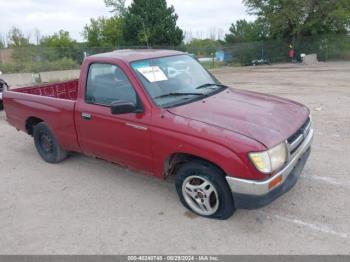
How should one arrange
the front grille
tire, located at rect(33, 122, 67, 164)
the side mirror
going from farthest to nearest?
tire, located at rect(33, 122, 67, 164)
the side mirror
the front grille

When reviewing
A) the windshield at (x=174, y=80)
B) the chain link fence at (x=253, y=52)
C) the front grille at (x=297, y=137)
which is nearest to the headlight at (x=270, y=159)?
the front grille at (x=297, y=137)

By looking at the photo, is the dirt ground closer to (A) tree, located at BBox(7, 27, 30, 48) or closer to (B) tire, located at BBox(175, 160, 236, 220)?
(B) tire, located at BBox(175, 160, 236, 220)

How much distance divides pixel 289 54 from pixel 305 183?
26785mm

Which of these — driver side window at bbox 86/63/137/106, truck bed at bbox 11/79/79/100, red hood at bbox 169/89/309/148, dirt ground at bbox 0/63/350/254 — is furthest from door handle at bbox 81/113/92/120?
truck bed at bbox 11/79/79/100

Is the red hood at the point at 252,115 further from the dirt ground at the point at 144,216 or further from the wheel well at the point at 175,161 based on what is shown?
the dirt ground at the point at 144,216

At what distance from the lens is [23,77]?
19.9m

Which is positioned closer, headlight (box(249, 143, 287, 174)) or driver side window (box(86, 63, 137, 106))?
headlight (box(249, 143, 287, 174))

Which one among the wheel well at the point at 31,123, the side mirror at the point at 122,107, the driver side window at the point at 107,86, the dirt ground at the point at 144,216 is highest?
the driver side window at the point at 107,86

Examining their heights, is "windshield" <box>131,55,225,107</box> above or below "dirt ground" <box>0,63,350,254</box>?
above

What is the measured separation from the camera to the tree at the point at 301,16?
1072 inches

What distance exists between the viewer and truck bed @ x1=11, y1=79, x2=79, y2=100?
6.44m

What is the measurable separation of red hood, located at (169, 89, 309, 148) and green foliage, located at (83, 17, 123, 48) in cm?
3971

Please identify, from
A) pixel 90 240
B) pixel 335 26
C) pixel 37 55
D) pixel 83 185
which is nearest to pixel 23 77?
pixel 37 55

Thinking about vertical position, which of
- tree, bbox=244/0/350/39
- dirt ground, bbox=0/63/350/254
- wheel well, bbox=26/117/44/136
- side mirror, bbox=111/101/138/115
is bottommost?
dirt ground, bbox=0/63/350/254
